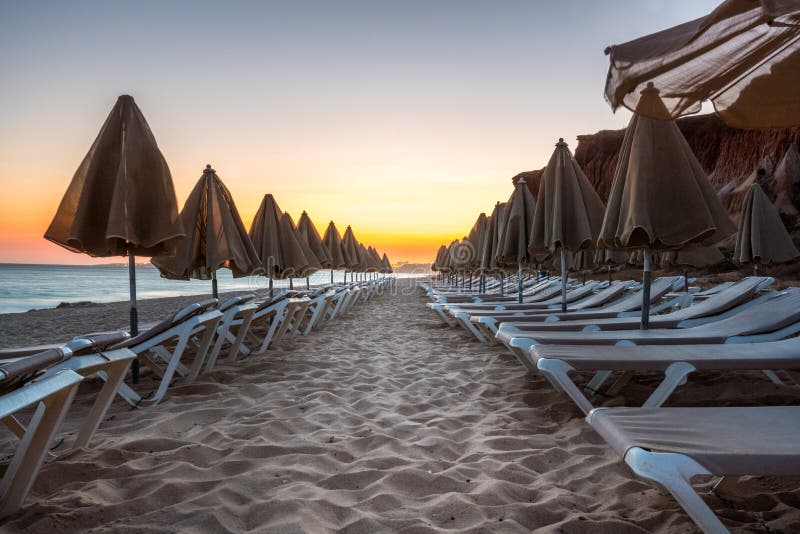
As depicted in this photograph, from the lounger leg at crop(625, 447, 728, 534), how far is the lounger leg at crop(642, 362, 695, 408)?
1045 mm

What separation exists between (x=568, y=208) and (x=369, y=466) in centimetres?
393

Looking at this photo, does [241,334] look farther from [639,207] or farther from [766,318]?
[766,318]

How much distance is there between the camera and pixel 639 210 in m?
3.21

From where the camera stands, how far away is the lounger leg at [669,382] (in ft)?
7.16

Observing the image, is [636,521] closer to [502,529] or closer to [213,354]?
[502,529]

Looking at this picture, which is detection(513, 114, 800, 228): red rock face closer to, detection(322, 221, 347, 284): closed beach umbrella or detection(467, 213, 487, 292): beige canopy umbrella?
detection(467, 213, 487, 292): beige canopy umbrella

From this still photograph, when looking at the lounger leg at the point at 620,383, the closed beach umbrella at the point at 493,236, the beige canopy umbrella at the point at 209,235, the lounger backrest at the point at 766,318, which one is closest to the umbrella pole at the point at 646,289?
the lounger backrest at the point at 766,318

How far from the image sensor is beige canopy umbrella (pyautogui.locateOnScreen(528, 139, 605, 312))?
495cm

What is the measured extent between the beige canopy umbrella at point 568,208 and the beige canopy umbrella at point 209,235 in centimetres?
364

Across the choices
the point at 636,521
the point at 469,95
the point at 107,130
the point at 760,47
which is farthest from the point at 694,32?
the point at 469,95

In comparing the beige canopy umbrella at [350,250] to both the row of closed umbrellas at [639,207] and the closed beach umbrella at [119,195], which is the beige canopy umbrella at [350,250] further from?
the closed beach umbrella at [119,195]

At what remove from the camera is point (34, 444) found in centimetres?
157

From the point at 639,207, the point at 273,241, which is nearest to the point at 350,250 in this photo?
the point at 273,241

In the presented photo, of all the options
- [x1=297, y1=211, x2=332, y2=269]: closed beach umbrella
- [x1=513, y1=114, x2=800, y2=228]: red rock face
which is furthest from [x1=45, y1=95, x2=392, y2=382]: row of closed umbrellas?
[x1=513, y1=114, x2=800, y2=228]: red rock face
